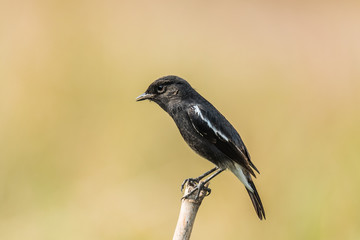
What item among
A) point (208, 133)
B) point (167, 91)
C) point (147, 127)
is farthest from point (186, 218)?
point (147, 127)

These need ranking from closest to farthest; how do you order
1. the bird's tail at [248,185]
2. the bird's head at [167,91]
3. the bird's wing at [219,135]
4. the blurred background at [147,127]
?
the bird's wing at [219,135]
the bird's tail at [248,185]
the bird's head at [167,91]
the blurred background at [147,127]

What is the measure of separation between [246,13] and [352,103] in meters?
4.67

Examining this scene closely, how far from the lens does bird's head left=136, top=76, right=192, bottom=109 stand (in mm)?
5965

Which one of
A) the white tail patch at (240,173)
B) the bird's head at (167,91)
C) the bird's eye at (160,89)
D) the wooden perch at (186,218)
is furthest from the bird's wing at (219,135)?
the wooden perch at (186,218)

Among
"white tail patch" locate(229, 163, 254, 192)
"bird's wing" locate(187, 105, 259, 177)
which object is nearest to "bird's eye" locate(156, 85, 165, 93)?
"bird's wing" locate(187, 105, 259, 177)

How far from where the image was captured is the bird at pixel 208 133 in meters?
5.70

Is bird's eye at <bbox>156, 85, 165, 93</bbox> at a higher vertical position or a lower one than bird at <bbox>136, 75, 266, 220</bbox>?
higher

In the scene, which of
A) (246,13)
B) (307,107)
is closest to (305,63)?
(307,107)

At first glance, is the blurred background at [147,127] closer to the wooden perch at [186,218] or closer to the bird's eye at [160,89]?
the bird's eye at [160,89]

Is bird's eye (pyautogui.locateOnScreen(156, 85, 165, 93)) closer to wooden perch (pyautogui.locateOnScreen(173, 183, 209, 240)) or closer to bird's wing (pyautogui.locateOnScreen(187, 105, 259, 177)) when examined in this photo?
bird's wing (pyautogui.locateOnScreen(187, 105, 259, 177))

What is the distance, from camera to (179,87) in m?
5.98

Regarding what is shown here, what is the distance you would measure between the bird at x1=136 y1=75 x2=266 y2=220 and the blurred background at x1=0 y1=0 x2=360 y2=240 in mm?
1165

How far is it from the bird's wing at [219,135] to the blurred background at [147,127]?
4.25ft

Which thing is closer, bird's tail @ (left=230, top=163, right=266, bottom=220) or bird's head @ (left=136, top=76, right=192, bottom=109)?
bird's tail @ (left=230, top=163, right=266, bottom=220)
